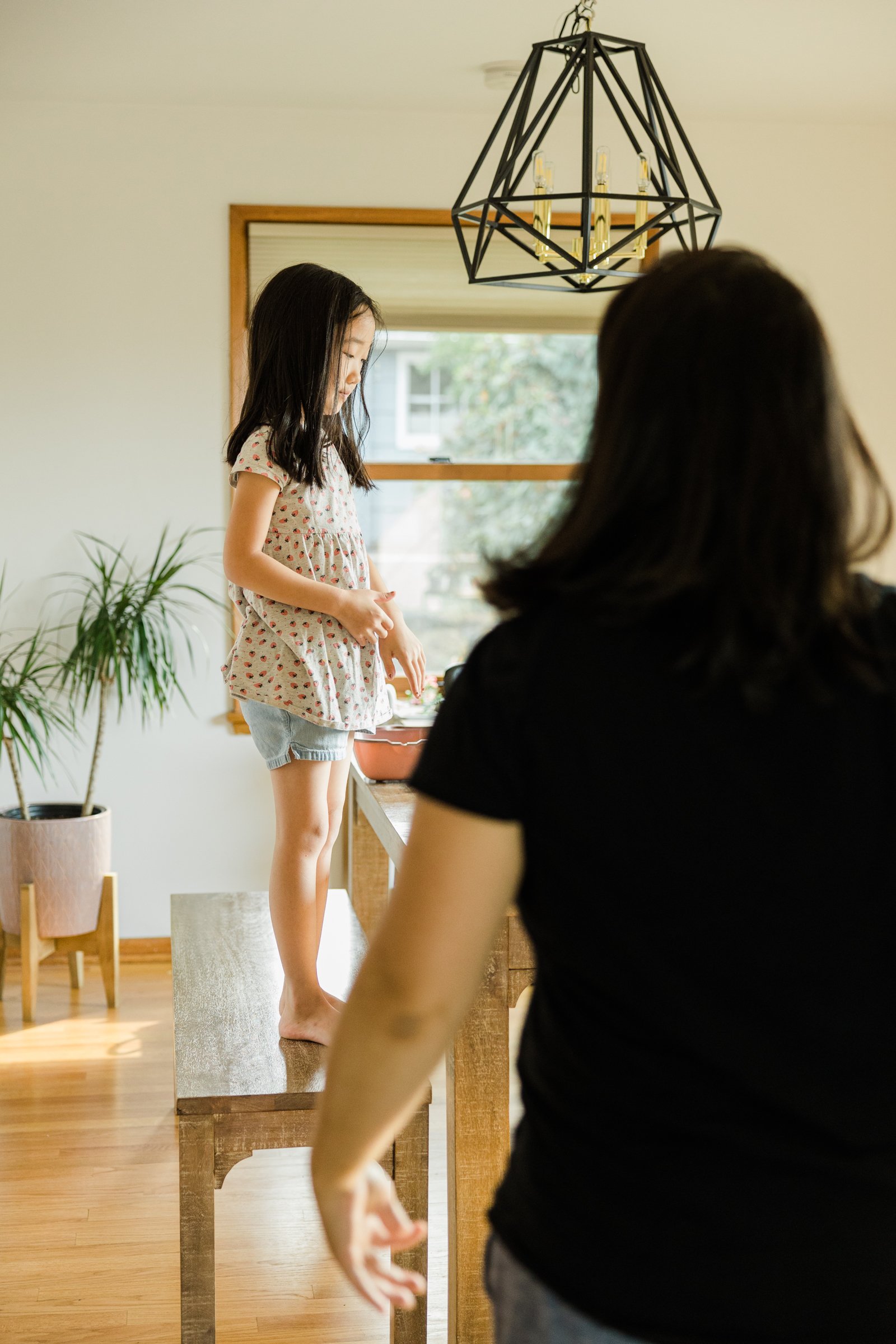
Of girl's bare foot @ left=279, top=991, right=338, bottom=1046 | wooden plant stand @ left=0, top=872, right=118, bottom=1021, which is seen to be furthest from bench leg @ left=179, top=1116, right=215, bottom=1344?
wooden plant stand @ left=0, top=872, right=118, bottom=1021

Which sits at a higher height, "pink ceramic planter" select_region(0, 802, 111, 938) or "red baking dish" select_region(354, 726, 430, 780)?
"red baking dish" select_region(354, 726, 430, 780)

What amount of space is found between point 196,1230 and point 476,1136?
15.3 inches

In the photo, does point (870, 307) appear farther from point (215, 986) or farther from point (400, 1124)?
point (400, 1124)

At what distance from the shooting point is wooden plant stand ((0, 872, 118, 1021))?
334cm

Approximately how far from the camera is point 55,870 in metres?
3.36

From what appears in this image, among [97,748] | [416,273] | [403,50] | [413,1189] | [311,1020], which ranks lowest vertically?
[413,1189]

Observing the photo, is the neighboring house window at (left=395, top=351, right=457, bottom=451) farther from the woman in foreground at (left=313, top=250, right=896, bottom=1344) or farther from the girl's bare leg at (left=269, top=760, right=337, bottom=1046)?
the woman in foreground at (left=313, top=250, right=896, bottom=1344)

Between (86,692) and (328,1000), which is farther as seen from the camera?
(86,692)

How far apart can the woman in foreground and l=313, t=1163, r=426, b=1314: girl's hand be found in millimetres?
103

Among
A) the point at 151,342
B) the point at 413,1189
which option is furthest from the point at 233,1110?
the point at 151,342

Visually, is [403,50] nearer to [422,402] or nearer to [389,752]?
[422,402]

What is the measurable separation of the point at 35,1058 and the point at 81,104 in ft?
9.00

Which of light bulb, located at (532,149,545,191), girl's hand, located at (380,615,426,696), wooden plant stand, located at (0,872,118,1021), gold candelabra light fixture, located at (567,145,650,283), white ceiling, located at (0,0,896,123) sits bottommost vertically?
wooden plant stand, located at (0,872,118,1021)

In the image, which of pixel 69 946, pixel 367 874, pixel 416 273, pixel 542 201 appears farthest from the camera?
pixel 416 273
